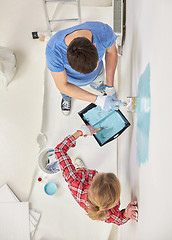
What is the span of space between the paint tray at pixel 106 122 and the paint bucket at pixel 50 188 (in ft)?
2.10

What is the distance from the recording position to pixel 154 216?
80cm

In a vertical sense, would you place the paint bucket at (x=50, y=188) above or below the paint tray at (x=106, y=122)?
below

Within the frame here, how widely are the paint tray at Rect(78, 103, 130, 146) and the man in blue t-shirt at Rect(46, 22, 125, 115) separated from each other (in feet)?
0.80

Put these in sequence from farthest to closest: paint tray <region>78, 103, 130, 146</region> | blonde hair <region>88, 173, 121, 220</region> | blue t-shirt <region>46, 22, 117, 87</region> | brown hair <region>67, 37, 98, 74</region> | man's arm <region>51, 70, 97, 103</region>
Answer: paint tray <region>78, 103, 130, 146</region> → man's arm <region>51, 70, 97, 103</region> → blue t-shirt <region>46, 22, 117, 87</region> → blonde hair <region>88, 173, 121, 220</region> → brown hair <region>67, 37, 98, 74</region>

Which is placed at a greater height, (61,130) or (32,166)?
(61,130)

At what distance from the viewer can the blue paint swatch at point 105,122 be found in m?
1.67

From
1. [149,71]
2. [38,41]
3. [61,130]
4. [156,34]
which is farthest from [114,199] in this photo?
A: [38,41]

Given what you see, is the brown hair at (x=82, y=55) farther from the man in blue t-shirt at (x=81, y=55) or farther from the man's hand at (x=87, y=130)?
the man's hand at (x=87, y=130)

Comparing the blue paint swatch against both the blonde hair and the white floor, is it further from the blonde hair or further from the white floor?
the blonde hair

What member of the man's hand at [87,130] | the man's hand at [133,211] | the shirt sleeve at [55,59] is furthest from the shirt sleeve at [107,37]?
the man's hand at [133,211]

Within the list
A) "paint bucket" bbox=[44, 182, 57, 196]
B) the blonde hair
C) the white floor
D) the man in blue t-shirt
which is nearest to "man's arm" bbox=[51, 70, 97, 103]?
the man in blue t-shirt

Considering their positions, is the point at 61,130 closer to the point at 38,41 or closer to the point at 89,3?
the point at 38,41

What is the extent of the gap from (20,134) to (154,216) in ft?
5.70

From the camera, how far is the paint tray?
165cm
